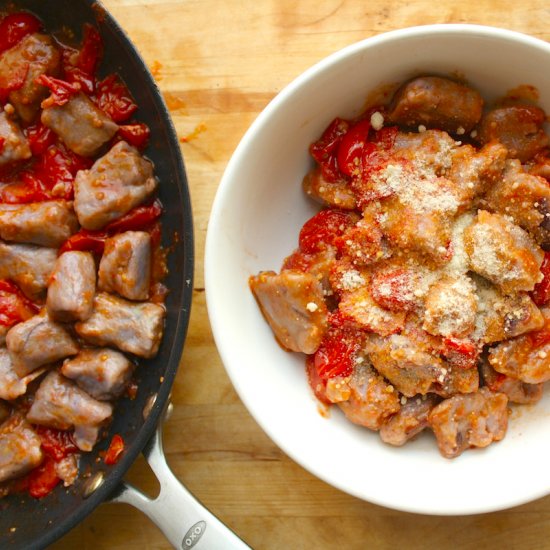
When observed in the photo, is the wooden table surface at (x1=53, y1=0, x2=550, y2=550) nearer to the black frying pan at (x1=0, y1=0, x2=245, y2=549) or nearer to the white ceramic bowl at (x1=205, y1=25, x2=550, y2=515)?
the black frying pan at (x1=0, y1=0, x2=245, y2=549)

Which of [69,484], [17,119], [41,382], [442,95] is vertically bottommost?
[69,484]

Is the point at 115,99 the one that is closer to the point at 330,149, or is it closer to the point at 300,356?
the point at 330,149

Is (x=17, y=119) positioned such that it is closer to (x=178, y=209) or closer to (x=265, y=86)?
(x=178, y=209)

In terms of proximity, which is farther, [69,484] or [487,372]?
[69,484]

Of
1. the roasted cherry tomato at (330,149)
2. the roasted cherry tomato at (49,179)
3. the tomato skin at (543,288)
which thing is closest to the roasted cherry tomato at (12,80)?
the roasted cherry tomato at (49,179)

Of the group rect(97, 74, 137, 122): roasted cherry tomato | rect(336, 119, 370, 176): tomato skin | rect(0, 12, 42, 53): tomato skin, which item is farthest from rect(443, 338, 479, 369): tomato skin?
rect(0, 12, 42, 53): tomato skin

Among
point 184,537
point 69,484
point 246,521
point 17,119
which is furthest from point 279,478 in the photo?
point 17,119
